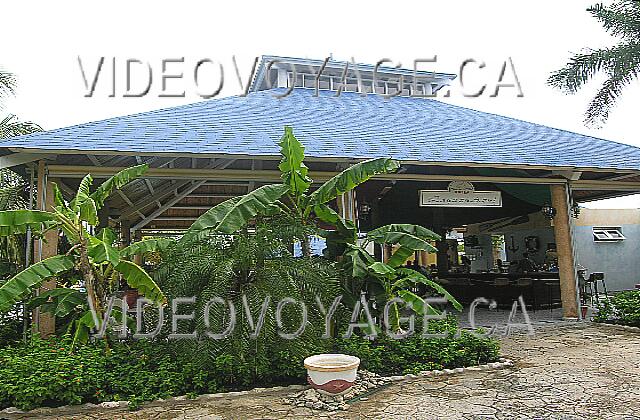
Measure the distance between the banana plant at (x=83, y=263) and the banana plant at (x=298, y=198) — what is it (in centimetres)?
87

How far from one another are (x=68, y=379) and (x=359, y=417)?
10.5 ft

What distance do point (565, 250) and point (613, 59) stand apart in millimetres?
5747

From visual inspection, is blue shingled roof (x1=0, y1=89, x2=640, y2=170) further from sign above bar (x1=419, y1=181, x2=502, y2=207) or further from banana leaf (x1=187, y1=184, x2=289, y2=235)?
banana leaf (x1=187, y1=184, x2=289, y2=235)

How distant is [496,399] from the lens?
600cm

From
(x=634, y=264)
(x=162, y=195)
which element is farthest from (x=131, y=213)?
(x=634, y=264)

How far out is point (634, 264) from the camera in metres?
19.5

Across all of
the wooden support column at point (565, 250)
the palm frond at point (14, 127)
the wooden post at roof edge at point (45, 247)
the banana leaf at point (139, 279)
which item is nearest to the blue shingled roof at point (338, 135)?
the wooden post at roof edge at point (45, 247)

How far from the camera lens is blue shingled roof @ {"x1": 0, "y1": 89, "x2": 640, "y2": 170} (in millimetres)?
8719

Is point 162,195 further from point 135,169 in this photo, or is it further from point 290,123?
point 135,169

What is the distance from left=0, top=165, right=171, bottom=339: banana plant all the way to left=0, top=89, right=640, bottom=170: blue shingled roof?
4.68 feet

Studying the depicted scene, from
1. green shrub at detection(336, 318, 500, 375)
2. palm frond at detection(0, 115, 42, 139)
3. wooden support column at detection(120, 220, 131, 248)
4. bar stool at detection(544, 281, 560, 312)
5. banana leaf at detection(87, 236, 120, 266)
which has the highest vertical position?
palm frond at detection(0, 115, 42, 139)

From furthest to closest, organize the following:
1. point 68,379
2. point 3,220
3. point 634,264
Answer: point 634,264
point 3,220
point 68,379

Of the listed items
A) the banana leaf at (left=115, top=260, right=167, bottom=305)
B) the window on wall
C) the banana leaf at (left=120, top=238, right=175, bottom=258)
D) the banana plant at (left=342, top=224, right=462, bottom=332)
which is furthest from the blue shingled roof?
the window on wall

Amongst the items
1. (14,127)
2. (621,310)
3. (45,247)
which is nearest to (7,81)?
(14,127)
